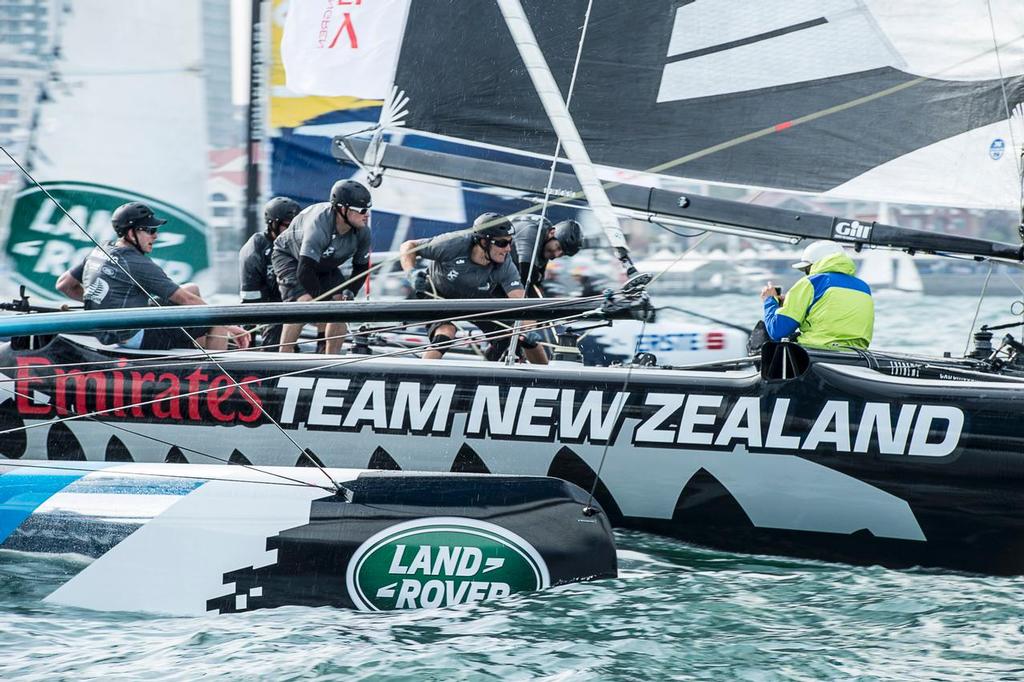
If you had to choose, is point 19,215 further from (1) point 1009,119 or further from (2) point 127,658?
(1) point 1009,119

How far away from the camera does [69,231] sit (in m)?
6.93

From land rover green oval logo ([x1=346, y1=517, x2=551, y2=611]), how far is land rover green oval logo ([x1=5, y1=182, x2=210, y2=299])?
3233mm

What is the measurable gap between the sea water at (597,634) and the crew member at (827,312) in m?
1.16

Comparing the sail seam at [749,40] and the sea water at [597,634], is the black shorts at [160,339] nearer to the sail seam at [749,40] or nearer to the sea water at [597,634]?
the sea water at [597,634]

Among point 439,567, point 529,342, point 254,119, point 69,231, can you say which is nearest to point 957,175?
point 529,342

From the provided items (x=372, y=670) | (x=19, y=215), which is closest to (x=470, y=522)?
(x=372, y=670)

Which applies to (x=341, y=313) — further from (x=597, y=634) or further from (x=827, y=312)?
(x=827, y=312)

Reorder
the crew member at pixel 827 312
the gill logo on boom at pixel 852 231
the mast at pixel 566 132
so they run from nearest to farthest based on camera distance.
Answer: the mast at pixel 566 132
the crew member at pixel 827 312
the gill logo on boom at pixel 852 231

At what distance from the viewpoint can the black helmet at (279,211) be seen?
22.9 feet

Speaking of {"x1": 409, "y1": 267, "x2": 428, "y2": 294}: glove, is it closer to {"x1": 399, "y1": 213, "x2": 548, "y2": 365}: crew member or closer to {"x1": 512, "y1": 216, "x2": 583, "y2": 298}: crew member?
{"x1": 399, "y1": 213, "x2": 548, "y2": 365}: crew member

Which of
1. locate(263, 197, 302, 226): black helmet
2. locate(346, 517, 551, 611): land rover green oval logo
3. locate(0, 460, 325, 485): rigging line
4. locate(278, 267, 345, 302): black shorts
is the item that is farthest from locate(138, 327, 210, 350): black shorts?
locate(346, 517, 551, 611): land rover green oval logo

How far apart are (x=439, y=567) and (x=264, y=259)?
10.5 ft

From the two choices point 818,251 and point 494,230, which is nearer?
point 818,251

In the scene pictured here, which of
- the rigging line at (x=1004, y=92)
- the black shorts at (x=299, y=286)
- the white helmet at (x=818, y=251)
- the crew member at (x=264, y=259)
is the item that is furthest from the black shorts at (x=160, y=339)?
the rigging line at (x=1004, y=92)
